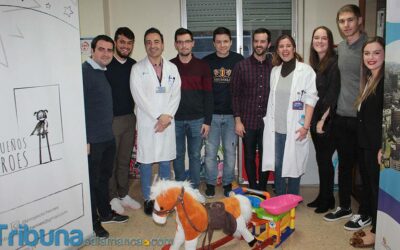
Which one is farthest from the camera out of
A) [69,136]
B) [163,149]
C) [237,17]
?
[237,17]

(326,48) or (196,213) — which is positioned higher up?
(326,48)

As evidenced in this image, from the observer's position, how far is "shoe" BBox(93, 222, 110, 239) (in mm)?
2904

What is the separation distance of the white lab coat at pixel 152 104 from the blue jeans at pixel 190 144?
160mm

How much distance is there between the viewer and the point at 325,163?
10.6 ft

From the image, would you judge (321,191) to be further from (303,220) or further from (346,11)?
(346,11)

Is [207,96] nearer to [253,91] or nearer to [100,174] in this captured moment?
[253,91]

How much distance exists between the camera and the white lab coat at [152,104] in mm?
3195

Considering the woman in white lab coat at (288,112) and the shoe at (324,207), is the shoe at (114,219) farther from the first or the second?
the shoe at (324,207)

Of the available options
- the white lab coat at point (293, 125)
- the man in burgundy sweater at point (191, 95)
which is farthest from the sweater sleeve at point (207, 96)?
the white lab coat at point (293, 125)

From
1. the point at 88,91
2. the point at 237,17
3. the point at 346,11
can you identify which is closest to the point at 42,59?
the point at 88,91

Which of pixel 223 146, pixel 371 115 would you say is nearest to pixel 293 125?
pixel 371 115

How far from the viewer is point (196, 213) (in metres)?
2.28

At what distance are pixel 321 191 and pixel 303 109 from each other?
777 mm

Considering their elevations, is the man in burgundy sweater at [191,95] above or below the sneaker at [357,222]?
above
